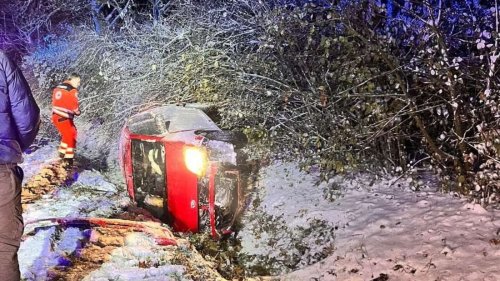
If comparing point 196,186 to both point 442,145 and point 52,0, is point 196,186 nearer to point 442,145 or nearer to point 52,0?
point 442,145

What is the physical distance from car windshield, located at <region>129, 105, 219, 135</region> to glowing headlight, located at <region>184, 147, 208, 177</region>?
1.55 ft

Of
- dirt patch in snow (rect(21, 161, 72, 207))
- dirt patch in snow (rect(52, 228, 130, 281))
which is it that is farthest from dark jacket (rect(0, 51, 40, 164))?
dirt patch in snow (rect(21, 161, 72, 207))

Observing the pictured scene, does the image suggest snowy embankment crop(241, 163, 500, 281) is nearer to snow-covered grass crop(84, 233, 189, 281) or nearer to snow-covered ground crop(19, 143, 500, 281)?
snow-covered ground crop(19, 143, 500, 281)

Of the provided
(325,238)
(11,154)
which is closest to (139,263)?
(11,154)

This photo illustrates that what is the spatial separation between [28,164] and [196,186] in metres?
4.67

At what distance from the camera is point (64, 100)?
7832 mm

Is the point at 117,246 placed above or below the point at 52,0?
below

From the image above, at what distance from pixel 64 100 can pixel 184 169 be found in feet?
12.5

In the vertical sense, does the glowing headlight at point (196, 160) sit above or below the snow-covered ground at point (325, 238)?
above

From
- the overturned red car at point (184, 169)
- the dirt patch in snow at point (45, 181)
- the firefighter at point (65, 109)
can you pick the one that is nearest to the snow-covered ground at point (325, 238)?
the dirt patch in snow at point (45, 181)

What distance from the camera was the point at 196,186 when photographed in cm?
503

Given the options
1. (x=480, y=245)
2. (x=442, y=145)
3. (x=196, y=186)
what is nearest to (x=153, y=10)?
(x=196, y=186)

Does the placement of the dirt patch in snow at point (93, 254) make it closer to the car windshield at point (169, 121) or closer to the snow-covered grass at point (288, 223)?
the car windshield at point (169, 121)

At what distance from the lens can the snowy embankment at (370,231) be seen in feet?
13.2
